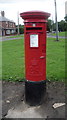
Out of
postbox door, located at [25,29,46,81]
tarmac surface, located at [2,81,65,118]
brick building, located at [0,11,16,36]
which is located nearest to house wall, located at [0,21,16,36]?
brick building, located at [0,11,16,36]

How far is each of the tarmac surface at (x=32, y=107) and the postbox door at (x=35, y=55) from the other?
517 millimetres

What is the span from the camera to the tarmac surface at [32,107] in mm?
3492

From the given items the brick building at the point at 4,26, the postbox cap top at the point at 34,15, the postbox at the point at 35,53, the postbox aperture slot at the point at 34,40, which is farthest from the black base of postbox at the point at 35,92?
the brick building at the point at 4,26

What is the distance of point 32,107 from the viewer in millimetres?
3773

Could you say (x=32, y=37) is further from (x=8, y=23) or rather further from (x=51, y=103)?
(x=8, y=23)

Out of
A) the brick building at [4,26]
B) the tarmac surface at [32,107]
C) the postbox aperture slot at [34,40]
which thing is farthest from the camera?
the brick building at [4,26]

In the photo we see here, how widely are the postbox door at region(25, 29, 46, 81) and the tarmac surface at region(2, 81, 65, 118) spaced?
0.52m

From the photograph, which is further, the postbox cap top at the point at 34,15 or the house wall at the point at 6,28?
the house wall at the point at 6,28

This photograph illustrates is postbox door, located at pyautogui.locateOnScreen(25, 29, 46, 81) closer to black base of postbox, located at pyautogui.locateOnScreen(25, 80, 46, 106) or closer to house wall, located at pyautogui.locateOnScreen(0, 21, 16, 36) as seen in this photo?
black base of postbox, located at pyautogui.locateOnScreen(25, 80, 46, 106)

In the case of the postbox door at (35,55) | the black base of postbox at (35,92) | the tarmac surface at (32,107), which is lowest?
the tarmac surface at (32,107)

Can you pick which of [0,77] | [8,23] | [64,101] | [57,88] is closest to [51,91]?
[57,88]

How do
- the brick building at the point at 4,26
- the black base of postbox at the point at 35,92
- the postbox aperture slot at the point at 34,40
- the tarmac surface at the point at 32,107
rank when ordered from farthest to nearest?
the brick building at the point at 4,26 → the black base of postbox at the point at 35,92 → the postbox aperture slot at the point at 34,40 → the tarmac surface at the point at 32,107

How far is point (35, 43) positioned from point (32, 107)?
1.24m

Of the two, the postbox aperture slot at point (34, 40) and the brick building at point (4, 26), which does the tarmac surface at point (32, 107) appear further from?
the brick building at point (4, 26)
